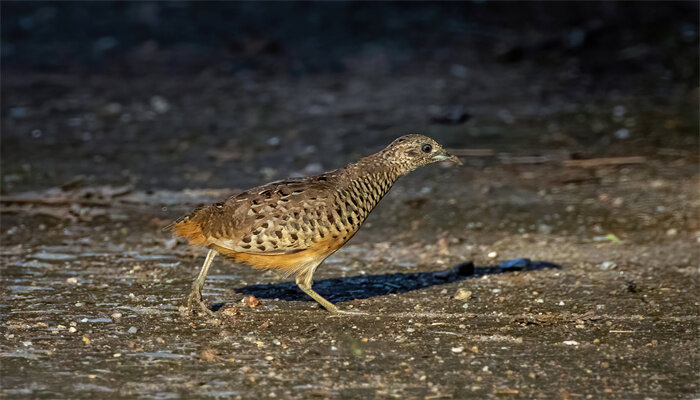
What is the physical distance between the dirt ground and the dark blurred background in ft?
0.18

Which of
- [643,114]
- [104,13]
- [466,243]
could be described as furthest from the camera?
[104,13]

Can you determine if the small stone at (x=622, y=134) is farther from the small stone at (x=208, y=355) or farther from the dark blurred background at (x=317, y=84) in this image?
the small stone at (x=208, y=355)

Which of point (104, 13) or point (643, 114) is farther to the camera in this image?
point (104, 13)

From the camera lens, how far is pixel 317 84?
1295 centimetres

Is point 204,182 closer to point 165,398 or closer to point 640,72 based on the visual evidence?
point 165,398

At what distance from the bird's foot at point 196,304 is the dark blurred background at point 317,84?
3.12 m

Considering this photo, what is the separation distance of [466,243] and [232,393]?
3441mm

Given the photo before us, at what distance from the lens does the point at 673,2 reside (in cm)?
1508

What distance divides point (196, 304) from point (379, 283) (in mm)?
1356

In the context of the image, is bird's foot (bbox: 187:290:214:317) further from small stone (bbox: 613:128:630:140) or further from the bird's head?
small stone (bbox: 613:128:630:140)

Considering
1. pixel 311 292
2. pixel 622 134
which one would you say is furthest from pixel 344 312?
pixel 622 134

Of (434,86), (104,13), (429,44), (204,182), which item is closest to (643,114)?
(434,86)

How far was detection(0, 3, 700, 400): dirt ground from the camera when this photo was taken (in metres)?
5.04

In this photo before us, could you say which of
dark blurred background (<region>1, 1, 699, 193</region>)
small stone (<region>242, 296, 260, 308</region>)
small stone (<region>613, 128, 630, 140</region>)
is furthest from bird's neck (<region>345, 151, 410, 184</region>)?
small stone (<region>613, 128, 630, 140</region>)
